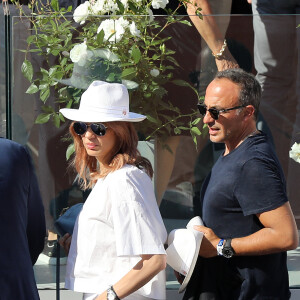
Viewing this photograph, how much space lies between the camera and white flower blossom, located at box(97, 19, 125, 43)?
4.47m

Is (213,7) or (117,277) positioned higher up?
(213,7)

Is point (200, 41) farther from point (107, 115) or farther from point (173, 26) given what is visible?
point (107, 115)

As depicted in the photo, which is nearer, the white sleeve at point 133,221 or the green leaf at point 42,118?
the white sleeve at point 133,221

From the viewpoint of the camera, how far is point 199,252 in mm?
3561

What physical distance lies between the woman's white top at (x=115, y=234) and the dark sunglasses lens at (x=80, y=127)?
0.83ft

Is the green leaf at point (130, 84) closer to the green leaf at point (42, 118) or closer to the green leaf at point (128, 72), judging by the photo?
the green leaf at point (128, 72)

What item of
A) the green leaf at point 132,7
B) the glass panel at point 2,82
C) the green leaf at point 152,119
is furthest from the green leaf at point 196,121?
the glass panel at point 2,82

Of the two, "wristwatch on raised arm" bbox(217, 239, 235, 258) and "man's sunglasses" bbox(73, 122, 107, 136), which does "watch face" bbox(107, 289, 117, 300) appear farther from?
"man's sunglasses" bbox(73, 122, 107, 136)

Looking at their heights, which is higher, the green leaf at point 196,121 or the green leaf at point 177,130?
the green leaf at point 196,121

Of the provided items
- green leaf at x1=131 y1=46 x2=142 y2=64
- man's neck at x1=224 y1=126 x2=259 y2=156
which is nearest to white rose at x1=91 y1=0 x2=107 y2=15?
green leaf at x1=131 y1=46 x2=142 y2=64

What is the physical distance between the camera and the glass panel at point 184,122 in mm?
4574

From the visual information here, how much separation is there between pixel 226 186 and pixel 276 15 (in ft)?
4.54

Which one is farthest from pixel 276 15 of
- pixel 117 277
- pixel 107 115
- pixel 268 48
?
pixel 117 277

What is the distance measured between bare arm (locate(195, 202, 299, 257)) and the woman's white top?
0.32 m
